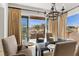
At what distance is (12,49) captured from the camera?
5.05 ft

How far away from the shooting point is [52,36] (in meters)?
1.54

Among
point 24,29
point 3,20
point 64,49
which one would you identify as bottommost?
point 64,49

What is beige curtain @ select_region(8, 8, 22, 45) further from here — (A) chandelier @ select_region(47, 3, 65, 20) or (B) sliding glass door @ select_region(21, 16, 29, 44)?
(A) chandelier @ select_region(47, 3, 65, 20)

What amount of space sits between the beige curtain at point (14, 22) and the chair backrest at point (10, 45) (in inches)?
2.4

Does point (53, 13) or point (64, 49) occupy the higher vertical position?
point (53, 13)

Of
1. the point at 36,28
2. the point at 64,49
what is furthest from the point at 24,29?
the point at 64,49

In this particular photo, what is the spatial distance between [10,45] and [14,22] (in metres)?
0.35

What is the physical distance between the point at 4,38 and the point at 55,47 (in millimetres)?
738

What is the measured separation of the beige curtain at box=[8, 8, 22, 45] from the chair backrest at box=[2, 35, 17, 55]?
62 millimetres

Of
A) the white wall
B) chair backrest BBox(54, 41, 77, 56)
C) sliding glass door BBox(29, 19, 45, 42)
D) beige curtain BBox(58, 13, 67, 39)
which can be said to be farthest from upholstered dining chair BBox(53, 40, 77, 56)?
the white wall

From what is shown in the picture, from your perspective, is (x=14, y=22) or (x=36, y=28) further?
(x=36, y=28)

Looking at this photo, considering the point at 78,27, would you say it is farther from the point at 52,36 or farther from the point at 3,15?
the point at 3,15

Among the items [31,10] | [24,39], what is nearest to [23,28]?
[24,39]

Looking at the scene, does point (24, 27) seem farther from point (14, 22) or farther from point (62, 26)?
point (62, 26)
